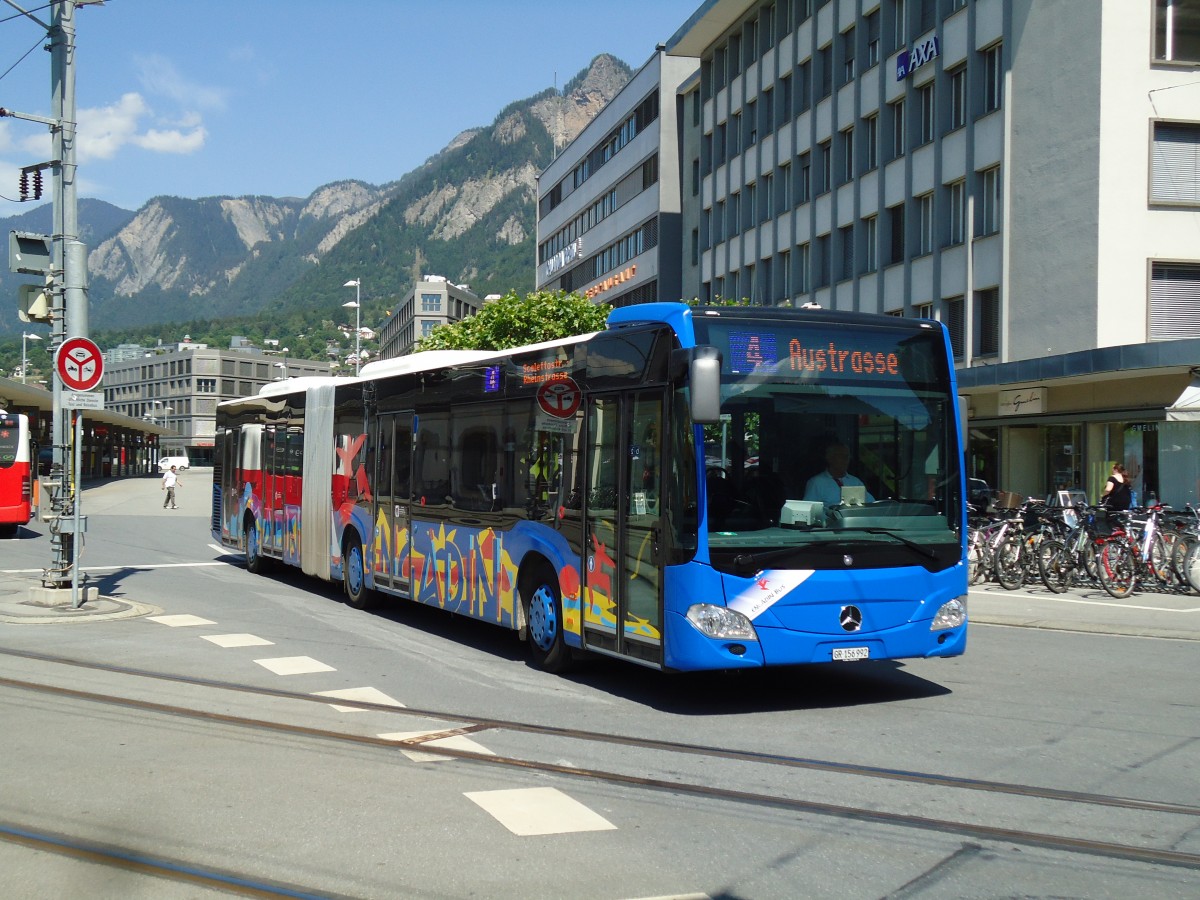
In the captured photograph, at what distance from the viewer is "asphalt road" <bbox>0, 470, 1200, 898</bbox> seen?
5160 millimetres

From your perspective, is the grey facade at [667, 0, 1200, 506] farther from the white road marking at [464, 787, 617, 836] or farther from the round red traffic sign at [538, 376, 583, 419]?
the white road marking at [464, 787, 617, 836]

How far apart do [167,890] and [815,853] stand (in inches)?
105

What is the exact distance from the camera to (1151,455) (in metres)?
26.5

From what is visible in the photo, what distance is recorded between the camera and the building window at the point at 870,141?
38.2 meters

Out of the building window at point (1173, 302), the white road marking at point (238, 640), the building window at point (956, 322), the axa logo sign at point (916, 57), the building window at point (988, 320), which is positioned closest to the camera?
the white road marking at point (238, 640)

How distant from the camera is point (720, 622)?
27.4 feet

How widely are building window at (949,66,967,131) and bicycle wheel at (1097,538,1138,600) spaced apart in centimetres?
1902

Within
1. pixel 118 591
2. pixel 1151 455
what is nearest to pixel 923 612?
pixel 118 591

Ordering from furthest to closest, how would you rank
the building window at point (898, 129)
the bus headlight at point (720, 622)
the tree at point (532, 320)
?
the tree at point (532, 320) → the building window at point (898, 129) → the bus headlight at point (720, 622)

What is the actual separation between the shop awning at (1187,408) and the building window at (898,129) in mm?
15126

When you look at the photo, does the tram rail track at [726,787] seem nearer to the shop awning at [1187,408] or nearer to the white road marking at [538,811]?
the white road marking at [538,811]

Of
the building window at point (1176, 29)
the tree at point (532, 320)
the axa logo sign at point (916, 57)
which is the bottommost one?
the tree at point (532, 320)

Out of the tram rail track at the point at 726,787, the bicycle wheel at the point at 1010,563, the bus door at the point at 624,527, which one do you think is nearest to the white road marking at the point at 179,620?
the tram rail track at the point at 726,787

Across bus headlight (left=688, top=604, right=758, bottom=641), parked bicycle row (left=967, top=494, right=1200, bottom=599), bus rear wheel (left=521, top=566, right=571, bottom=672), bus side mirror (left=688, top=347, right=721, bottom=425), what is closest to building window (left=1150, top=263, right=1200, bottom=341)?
parked bicycle row (left=967, top=494, right=1200, bottom=599)
